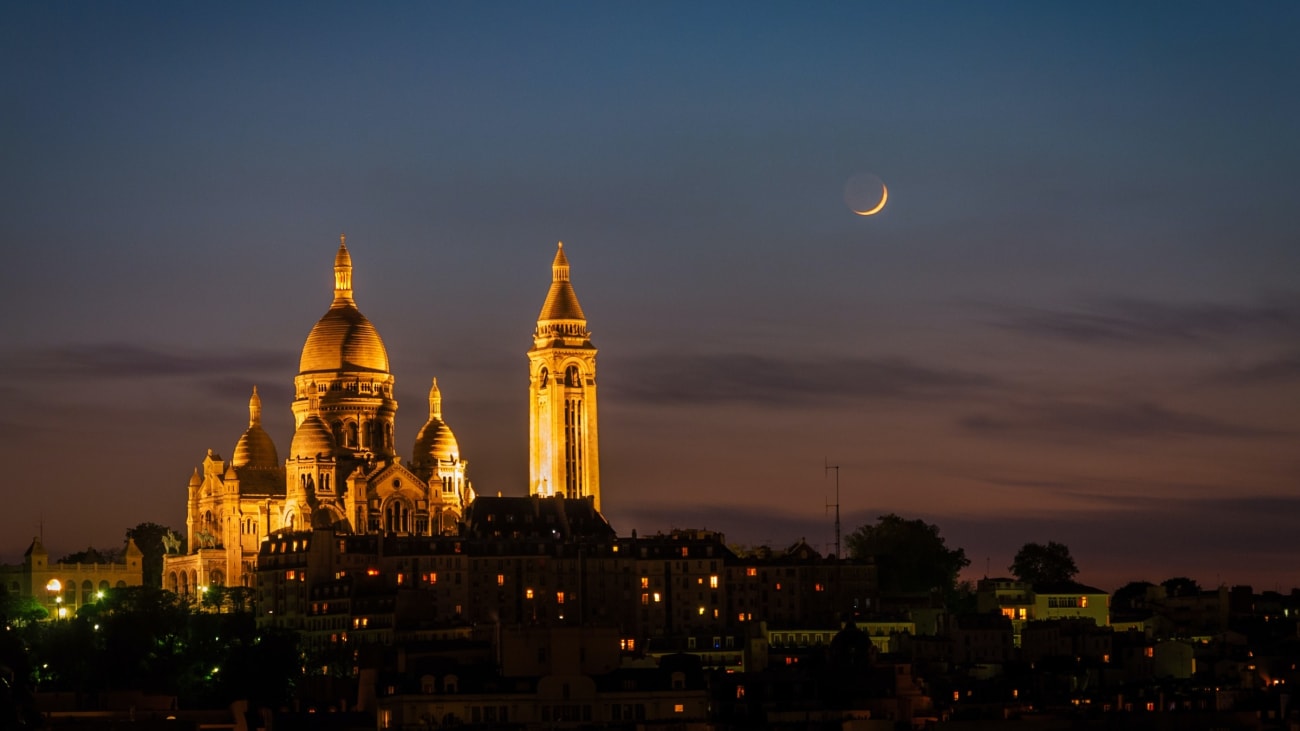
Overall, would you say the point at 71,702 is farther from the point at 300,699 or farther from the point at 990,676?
the point at 990,676

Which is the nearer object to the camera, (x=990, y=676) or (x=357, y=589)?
(x=990, y=676)

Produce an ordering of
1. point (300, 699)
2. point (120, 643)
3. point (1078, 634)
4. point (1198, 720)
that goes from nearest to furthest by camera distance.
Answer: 1. point (1198, 720)
2. point (300, 699)
3. point (120, 643)
4. point (1078, 634)

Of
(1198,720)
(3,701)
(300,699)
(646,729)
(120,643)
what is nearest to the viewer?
(3,701)

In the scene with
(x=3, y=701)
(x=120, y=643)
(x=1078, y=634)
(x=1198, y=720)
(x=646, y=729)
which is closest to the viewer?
(x=3, y=701)

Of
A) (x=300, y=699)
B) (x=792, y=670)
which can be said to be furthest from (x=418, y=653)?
(x=792, y=670)

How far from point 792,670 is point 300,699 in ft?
83.2

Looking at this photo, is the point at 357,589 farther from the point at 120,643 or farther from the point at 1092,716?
the point at 1092,716

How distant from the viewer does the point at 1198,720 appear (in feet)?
482

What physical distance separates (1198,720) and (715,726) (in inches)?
878

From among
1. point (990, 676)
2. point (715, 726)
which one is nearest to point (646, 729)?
point (715, 726)

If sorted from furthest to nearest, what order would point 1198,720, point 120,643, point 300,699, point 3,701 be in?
point 120,643, point 300,699, point 1198,720, point 3,701

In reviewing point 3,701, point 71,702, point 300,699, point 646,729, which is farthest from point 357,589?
point 3,701

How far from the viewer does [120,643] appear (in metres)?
177

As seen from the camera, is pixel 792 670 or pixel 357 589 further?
pixel 357 589
